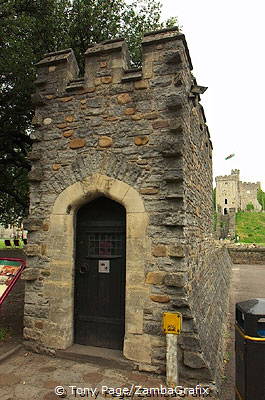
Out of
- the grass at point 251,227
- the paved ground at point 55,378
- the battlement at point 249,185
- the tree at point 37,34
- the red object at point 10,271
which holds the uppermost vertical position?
the battlement at point 249,185

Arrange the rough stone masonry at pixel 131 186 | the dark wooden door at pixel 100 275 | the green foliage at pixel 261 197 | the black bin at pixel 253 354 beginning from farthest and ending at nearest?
the green foliage at pixel 261 197 → the dark wooden door at pixel 100 275 → the rough stone masonry at pixel 131 186 → the black bin at pixel 253 354

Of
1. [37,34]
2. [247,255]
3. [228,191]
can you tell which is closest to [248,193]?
[228,191]

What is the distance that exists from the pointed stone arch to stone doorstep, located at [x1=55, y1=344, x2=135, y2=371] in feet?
0.33

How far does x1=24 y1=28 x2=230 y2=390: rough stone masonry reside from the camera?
4180 mm

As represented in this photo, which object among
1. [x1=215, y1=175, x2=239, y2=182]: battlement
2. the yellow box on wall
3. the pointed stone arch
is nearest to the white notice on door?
the pointed stone arch

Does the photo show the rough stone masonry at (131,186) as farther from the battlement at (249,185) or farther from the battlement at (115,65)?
the battlement at (249,185)

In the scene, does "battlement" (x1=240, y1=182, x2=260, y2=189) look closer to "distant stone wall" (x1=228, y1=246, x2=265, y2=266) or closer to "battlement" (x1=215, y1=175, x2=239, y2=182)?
"battlement" (x1=215, y1=175, x2=239, y2=182)

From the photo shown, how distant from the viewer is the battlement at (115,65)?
4508mm

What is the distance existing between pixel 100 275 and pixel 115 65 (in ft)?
11.3

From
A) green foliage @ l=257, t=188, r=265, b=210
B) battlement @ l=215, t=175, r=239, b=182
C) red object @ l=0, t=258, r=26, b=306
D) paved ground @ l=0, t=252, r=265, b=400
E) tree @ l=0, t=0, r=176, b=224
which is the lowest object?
paved ground @ l=0, t=252, r=265, b=400

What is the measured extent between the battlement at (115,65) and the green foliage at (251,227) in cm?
3966

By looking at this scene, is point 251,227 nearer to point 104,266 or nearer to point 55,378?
point 104,266

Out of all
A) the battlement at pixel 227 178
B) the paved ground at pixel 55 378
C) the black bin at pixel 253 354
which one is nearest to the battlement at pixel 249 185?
the battlement at pixel 227 178

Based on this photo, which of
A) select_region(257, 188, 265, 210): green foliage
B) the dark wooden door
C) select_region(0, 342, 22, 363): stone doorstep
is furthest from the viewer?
select_region(257, 188, 265, 210): green foliage
